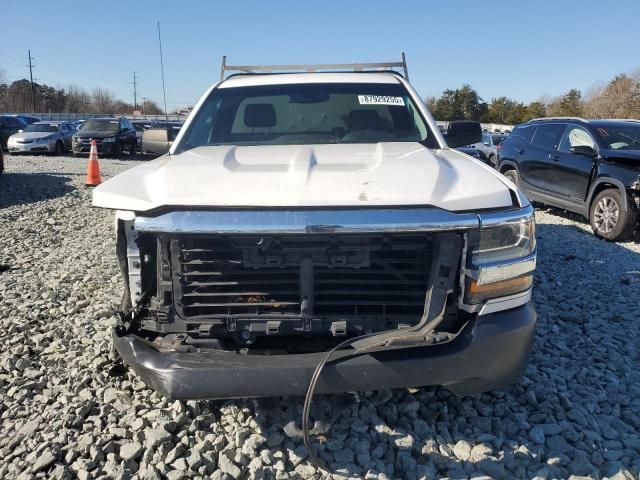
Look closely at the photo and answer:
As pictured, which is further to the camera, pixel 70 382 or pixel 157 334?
pixel 70 382

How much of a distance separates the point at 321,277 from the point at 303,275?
89 millimetres

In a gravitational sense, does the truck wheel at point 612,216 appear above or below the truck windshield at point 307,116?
below

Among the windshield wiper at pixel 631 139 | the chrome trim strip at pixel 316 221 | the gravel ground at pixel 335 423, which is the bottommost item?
the gravel ground at pixel 335 423

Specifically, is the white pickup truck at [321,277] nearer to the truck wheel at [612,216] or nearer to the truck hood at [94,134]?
the truck wheel at [612,216]

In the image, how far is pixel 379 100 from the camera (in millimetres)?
3818

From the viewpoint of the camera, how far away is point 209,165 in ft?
8.46

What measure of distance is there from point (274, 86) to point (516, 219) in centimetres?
244

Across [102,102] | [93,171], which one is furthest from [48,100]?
[93,171]

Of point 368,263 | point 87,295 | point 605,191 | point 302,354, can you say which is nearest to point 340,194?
point 368,263

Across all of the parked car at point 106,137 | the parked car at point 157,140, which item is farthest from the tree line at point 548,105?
the parked car at point 157,140

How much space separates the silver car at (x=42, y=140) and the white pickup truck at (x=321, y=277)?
19.5 meters

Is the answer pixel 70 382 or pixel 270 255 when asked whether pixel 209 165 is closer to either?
pixel 270 255

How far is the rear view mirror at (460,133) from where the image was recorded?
386cm

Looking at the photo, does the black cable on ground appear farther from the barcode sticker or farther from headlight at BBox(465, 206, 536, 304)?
the barcode sticker
